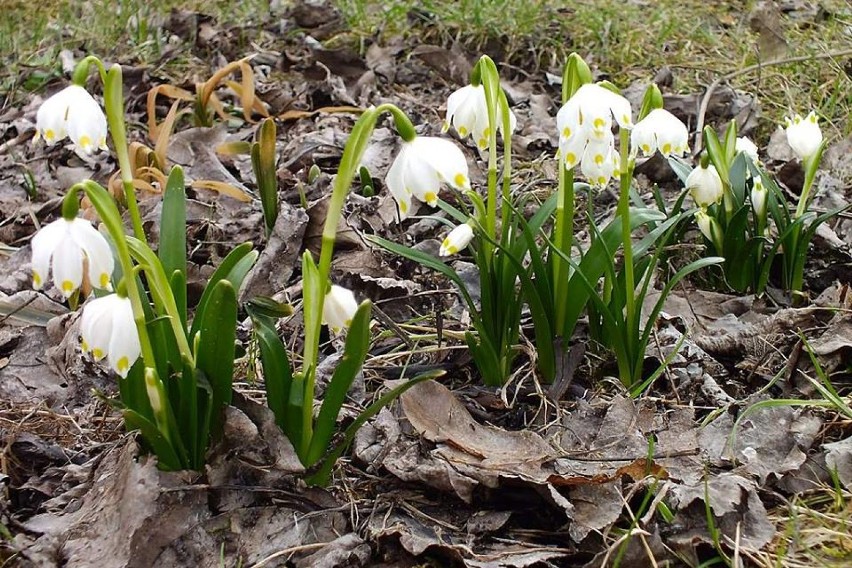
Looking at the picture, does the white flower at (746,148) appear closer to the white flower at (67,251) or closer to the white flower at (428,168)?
the white flower at (428,168)

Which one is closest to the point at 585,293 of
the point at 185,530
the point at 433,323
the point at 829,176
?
A: the point at 433,323

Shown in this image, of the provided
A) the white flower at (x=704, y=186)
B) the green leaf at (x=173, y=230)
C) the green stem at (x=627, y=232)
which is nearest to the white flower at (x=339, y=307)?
the green leaf at (x=173, y=230)

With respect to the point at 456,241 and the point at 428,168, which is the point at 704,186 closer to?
the point at 456,241

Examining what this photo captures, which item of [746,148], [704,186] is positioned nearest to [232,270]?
[704,186]

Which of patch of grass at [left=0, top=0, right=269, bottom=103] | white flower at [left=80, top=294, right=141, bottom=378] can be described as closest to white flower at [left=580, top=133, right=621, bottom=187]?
white flower at [left=80, top=294, right=141, bottom=378]

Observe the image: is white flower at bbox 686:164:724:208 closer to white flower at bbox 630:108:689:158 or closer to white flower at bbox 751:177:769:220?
white flower at bbox 751:177:769:220

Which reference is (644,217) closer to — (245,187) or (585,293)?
(585,293)
